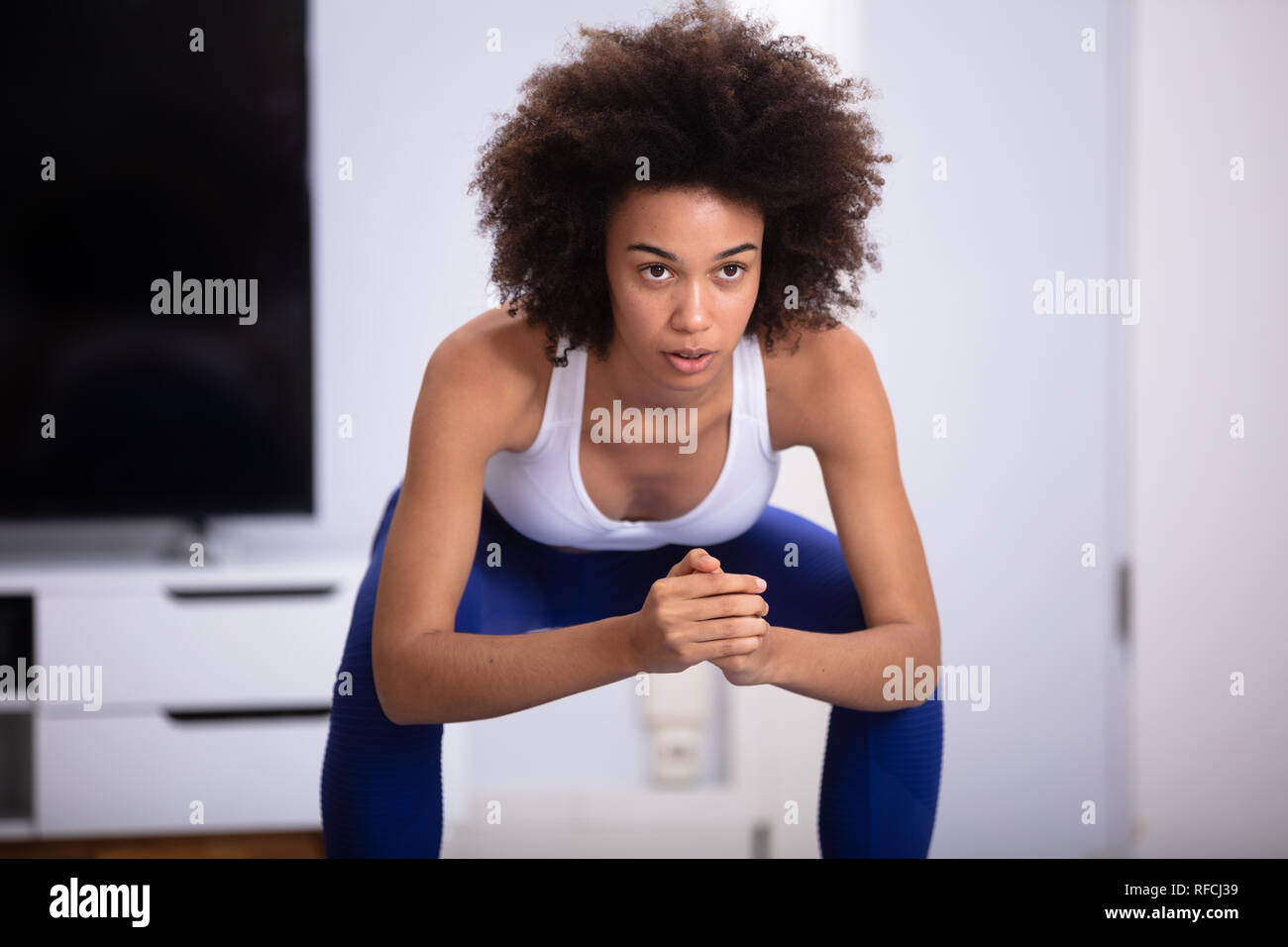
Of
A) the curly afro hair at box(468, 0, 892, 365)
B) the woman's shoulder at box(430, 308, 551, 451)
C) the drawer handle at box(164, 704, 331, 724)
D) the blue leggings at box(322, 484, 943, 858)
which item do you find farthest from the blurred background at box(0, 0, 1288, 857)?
the woman's shoulder at box(430, 308, 551, 451)

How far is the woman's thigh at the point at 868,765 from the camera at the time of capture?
1241 millimetres

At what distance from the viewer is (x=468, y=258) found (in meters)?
2.38

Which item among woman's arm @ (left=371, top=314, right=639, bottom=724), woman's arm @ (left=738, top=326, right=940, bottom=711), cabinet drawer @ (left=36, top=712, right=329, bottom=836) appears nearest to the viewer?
woman's arm @ (left=371, top=314, right=639, bottom=724)

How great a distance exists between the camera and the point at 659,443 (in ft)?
4.10

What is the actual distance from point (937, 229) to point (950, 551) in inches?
22.4

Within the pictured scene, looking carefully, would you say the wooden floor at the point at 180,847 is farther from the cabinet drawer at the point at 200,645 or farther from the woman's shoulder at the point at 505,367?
the woman's shoulder at the point at 505,367

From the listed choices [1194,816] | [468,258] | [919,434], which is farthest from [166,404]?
[1194,816]

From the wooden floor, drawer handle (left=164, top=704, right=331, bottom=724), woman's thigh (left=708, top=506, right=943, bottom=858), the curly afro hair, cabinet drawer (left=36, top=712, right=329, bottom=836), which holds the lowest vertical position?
the wooden floor

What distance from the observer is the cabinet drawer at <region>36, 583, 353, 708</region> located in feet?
6.90

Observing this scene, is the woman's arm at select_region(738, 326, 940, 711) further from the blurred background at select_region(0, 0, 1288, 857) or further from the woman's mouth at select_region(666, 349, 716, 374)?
the blurred background at select_region(0, 0, 1288, 857)

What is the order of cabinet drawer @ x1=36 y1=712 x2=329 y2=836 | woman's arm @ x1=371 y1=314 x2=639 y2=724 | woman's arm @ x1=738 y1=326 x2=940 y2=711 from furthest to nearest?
1. cabinet drawer @ x1=36 y1=712 x2=329 y2=836
2. woman's arm @ x1=738 y1=326 x2=940 y2=711
3. woman's arm @ x1=371 y1=314 x2=639 y2=724

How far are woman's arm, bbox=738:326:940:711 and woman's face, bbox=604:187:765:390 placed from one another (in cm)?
14

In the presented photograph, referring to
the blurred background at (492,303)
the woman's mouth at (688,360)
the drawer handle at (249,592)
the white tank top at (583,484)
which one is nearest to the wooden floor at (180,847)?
the blurred background at (492,303)

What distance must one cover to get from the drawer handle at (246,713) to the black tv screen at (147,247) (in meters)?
0.40
